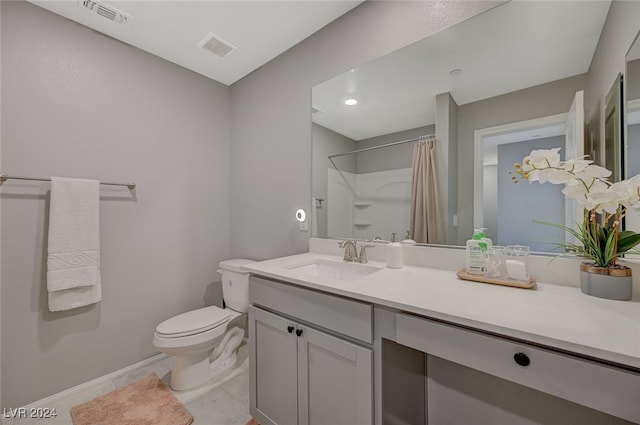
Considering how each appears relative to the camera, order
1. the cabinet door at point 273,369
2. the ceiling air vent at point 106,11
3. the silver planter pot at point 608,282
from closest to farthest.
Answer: the silver planter pot at point 608,282 → the cabinet door at point 273,369 → the ceiling air vent at point 106,11

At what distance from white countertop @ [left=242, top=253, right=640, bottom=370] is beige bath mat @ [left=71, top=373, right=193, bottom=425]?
45.3 inches

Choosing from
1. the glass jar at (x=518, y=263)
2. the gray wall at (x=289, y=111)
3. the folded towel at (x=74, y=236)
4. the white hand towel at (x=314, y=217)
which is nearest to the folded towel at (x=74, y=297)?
the folded towel at (x=74, y=236)

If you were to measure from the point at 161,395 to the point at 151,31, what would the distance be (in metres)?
2.47

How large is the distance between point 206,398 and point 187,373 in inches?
8.2

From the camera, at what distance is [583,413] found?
946 mm

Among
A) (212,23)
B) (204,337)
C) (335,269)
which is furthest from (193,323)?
(212,23)

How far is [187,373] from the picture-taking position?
1718 millimetres

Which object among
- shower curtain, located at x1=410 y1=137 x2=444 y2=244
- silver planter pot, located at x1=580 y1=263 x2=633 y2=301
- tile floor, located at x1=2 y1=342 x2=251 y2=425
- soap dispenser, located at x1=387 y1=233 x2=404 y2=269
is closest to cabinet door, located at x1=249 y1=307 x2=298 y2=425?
tile floor, located at x1=2 y1=342 x2=251 y2=425

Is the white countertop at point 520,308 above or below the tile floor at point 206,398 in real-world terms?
above

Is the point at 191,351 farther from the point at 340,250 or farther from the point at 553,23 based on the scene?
the point at 553,23

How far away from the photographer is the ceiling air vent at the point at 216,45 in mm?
1896

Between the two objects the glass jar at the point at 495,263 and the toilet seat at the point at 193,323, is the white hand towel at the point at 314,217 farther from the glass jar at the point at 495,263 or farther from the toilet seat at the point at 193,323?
the glass jar at the point at 495,263

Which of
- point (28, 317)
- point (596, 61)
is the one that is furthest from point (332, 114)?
point (28, 317)

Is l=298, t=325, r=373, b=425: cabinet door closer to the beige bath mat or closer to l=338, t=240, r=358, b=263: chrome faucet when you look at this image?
l=338, t=240, r=358, b=263: chrome faucet
